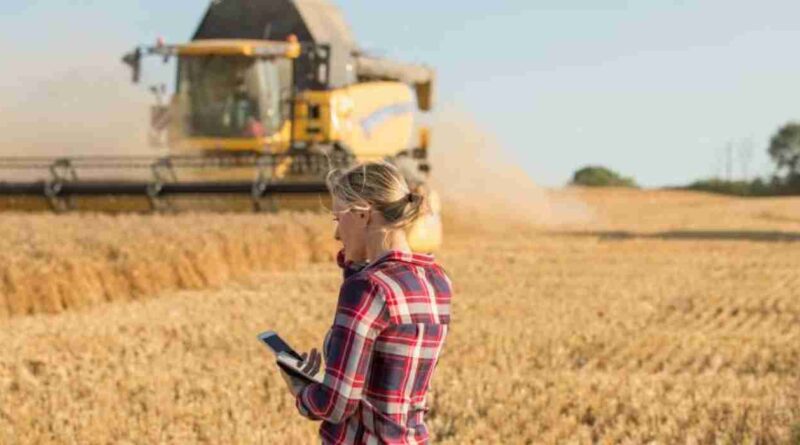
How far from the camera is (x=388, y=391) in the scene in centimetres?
333

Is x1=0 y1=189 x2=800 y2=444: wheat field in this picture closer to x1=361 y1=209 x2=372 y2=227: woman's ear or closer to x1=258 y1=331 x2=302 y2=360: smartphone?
x1=258 y1=331 x2=302 y2=360: smartphone

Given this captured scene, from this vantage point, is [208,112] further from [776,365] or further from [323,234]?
[776,365]

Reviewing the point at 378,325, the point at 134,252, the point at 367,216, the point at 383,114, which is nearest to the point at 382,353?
the point at 378,325

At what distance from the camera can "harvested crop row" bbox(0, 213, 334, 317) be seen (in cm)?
1238

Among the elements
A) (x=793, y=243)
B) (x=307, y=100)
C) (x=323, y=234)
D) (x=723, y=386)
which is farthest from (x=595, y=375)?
(x=793, y=243)

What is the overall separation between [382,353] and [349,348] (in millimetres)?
96

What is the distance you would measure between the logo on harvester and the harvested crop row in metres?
4.02

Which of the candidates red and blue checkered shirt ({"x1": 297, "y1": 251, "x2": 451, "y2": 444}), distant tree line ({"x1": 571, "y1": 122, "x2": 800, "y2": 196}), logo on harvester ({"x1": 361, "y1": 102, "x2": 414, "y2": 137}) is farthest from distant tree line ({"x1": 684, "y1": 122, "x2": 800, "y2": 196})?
red and blue checkered shirt ({"x1": 297, "y1": 251, "x2": 451, "y2": 444})

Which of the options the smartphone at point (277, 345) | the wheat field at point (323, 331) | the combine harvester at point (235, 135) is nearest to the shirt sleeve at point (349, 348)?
the smartphone at point (277, 345)

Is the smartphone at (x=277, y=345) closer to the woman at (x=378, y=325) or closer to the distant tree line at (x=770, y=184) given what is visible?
the woman at (x=378, y=325)

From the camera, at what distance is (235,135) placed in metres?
21.4

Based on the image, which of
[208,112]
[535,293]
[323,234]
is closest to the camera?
[535,293]

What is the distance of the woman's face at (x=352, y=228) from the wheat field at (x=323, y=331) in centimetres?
270

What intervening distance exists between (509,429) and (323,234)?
500 inches
